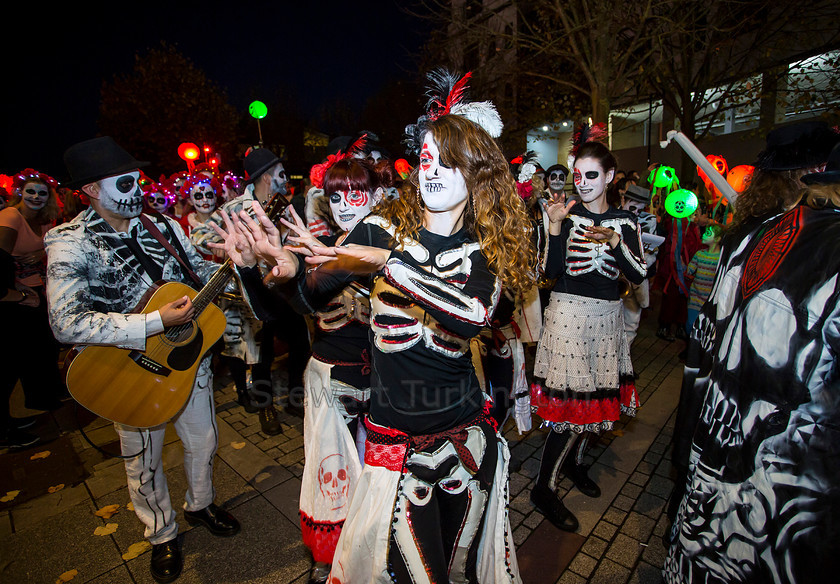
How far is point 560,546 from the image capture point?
2.86m

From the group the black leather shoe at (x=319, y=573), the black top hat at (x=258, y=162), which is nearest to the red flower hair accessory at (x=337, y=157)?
the black top hat at (x=258, y=162)

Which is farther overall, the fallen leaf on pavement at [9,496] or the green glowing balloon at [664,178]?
the green glowing balloon at [664,178]

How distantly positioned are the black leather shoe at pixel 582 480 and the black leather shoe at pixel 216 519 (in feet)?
8.61

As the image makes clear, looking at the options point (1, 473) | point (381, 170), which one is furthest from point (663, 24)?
point (1, 473)

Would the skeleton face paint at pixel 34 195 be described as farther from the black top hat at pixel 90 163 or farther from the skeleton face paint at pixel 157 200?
the black top hat at pixel 90 163

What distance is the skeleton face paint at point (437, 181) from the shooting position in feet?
6.06

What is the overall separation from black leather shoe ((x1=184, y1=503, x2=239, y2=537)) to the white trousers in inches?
3.0

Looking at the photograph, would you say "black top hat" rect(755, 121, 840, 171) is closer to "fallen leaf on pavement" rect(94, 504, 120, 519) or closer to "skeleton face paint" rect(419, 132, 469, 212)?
"skeleton face paint" rect(419, 132, 469, 212)

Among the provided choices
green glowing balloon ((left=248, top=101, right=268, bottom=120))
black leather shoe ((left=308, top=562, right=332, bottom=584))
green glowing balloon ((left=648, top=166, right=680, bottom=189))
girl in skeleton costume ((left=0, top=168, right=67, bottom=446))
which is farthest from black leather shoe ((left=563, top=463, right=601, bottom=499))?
green glowing balloon ((left=248, top=101, right=268, bottom=120))

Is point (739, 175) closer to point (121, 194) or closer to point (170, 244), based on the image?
point (170, 244)

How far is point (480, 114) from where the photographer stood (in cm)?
198

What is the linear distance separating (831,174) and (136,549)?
13.9 ft

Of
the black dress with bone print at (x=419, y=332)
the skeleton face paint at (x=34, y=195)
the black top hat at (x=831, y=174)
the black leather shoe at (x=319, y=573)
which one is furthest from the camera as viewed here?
the skeleton face paint at (x=34, y=195)

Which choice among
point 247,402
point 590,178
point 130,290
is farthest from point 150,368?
point 590,178
